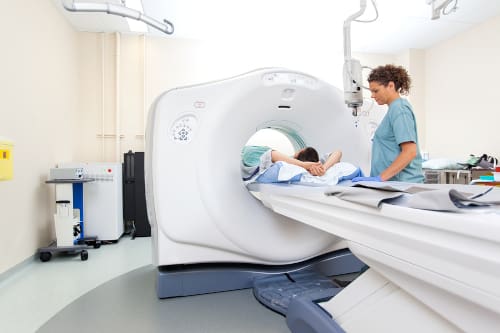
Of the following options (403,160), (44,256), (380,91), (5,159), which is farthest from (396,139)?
(44,256)

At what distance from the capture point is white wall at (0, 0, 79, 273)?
2.20 meters

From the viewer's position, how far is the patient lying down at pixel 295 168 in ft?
4.80

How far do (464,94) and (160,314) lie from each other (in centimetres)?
401

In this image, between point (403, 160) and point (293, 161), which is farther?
point (293, 161)

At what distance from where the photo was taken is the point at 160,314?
1495 mm

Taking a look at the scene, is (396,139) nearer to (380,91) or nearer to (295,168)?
(380,91)

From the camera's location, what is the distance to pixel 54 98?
9.82ft

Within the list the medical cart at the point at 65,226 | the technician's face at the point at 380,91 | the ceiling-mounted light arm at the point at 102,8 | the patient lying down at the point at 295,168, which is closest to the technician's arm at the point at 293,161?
the patient lying down at the point at 295,168

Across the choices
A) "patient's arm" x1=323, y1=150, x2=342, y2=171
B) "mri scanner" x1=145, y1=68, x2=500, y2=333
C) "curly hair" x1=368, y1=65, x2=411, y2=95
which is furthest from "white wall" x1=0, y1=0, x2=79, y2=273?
"curly hair" x1=368, y1=65, x2=411, y2=95

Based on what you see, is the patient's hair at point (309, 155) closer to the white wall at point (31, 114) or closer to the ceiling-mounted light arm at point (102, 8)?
the ceiling-mounted light arm at point (102, 8)

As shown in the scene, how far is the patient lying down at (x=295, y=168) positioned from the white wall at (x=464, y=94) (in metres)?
2.77

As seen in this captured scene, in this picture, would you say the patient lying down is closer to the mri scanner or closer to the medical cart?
the mri scanner

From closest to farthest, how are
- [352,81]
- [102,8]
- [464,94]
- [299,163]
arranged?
[352,81], [299,163], [102,8], [464,94]

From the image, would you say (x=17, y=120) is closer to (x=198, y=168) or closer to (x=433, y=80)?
(x=198, y=168)
